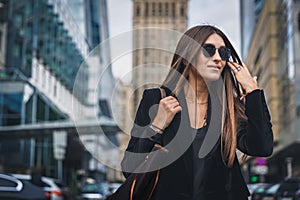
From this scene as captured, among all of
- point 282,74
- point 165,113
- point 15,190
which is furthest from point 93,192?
point 165,113

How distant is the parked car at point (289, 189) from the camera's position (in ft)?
39.6

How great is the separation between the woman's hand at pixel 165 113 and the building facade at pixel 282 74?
95.7ft

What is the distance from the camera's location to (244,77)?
2039 mm

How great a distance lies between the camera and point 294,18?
113 ft

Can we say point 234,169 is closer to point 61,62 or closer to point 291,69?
point 291,69

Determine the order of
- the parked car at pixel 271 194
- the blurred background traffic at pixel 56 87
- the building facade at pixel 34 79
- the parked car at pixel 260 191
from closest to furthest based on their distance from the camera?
the parked car at pixel 271 194, the parked car at pixel 260 191, the blurred background traffic at pixel 56 87, the building facade at pixel 34 79

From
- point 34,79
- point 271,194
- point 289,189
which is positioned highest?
point 34,79

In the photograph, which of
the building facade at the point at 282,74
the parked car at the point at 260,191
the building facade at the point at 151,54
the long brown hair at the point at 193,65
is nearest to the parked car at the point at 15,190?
the parked car at the point at 260,191

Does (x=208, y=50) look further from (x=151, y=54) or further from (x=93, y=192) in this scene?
(x=93, y=192)

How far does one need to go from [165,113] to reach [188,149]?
0.48 feet

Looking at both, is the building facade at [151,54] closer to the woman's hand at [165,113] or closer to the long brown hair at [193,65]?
the long brown hair at [193,65]

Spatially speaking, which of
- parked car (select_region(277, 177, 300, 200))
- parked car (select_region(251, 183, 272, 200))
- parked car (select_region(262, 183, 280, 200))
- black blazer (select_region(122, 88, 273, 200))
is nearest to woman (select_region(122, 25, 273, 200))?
black blazer (select_region(122, 88, 273, 200))

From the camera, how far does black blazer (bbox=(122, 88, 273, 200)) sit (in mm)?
1870

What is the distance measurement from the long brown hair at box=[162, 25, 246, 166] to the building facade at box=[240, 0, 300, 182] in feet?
95.0
